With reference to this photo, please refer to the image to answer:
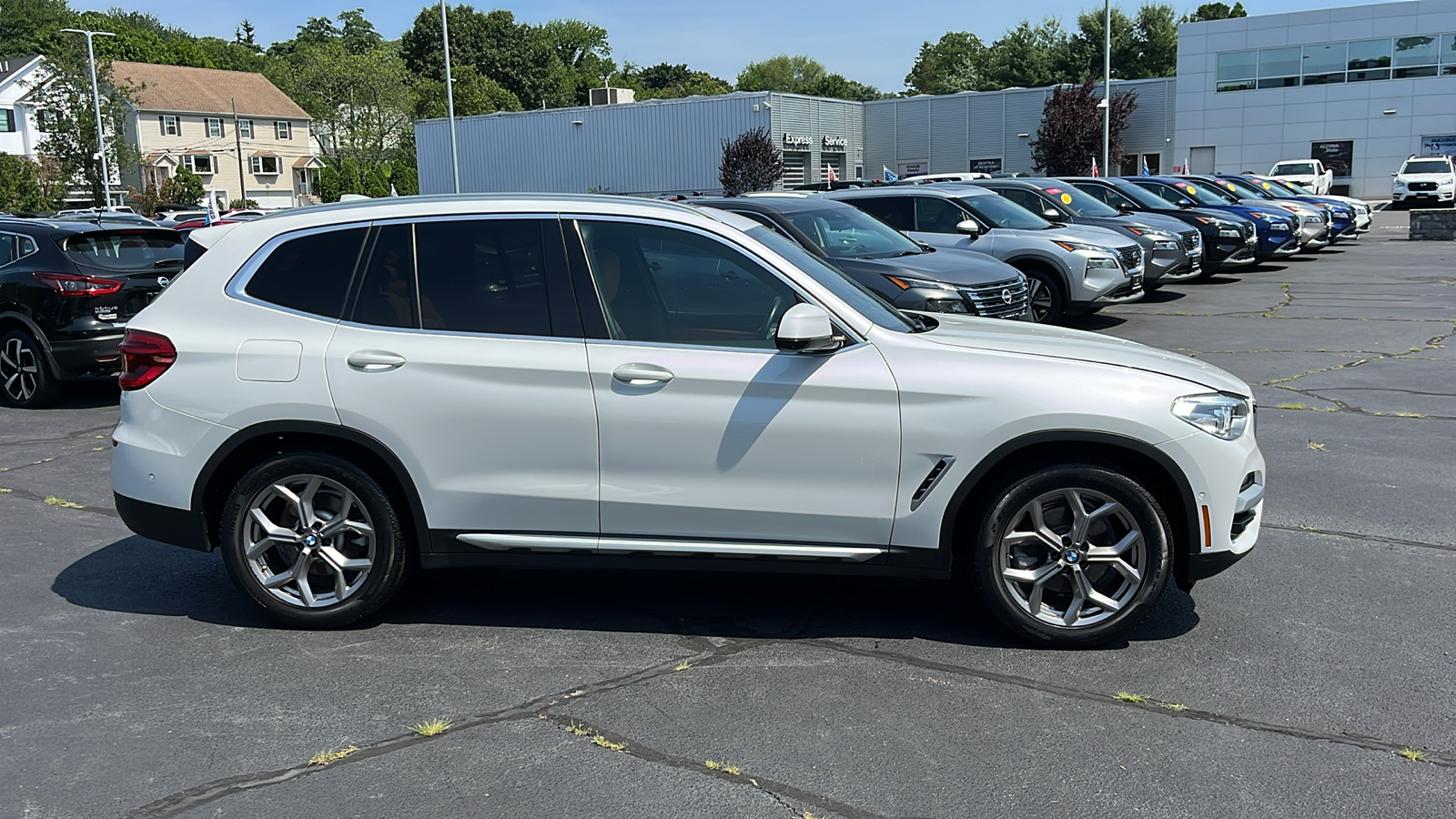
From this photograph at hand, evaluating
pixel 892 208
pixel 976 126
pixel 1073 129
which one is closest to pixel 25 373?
pixel 892 208

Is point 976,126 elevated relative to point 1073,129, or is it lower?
elevated

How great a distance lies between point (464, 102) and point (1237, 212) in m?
76.6

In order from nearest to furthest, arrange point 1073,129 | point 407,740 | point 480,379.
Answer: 1. point 407,740
2. point 480,379
3. point 1073,129

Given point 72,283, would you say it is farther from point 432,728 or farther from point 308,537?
point 432,728

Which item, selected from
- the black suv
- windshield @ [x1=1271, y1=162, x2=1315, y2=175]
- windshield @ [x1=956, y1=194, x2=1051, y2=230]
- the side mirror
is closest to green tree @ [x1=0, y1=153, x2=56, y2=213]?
the black suv

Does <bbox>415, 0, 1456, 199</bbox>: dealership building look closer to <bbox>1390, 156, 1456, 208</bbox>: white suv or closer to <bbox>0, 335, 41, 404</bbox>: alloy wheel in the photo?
<bbox>1390, 156, 1456, 208</bbox>: white suv

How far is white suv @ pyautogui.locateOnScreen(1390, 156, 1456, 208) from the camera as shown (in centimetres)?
4345

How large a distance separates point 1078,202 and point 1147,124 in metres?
41.1

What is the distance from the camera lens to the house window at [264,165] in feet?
286

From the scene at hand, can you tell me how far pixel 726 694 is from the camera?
4363 mm

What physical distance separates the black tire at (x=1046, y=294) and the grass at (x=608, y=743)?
1126 centimetres

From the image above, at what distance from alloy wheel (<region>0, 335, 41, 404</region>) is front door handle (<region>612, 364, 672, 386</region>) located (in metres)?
8.48

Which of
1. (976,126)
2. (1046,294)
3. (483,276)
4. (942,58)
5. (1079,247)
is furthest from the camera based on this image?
(942,58)

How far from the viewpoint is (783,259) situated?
488 cm
